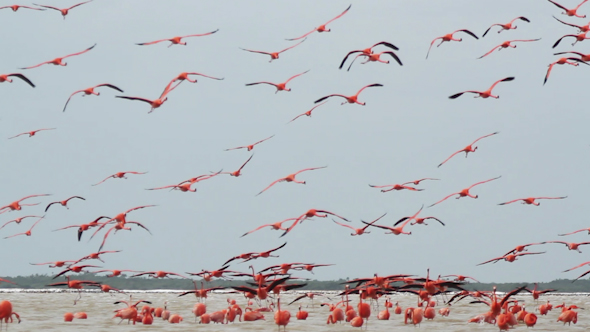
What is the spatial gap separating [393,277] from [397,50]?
27.2 feet

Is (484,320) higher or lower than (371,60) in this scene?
lower

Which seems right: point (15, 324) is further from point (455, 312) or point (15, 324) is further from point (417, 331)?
point (455, 312)

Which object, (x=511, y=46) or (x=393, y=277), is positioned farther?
(x=511, y=46)

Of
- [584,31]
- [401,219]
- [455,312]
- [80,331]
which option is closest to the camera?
[80,331]

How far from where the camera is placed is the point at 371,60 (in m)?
33.3

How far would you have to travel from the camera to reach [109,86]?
31.2 meters

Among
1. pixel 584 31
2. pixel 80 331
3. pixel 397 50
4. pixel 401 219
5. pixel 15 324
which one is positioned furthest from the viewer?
pixel 401 219

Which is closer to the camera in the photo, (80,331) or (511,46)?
(80,331)

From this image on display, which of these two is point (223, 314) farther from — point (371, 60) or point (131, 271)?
point (371, 60)

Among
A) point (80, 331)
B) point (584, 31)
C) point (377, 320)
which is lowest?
point (377, 320)

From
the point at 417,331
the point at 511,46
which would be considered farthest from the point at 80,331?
the point at 511,46

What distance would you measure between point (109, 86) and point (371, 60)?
9.99 meters

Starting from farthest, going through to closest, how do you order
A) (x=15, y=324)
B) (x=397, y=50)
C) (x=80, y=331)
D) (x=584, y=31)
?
(x=397, y=50) < (x=584, y=31) < (x=15, y=324) < (x=80, y=331)

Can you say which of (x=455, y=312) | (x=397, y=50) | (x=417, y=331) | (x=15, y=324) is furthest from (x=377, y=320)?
(x=15, y=324)
